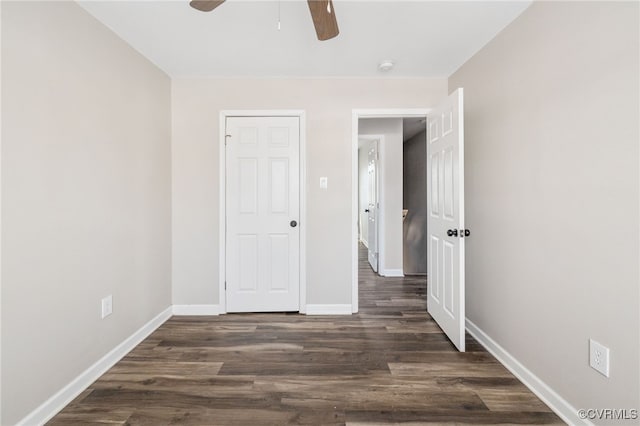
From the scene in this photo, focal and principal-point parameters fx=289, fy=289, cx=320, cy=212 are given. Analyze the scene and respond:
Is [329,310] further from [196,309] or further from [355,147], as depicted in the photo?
[355,147]

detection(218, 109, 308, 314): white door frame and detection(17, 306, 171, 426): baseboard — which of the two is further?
detection(218, 109, 308, 314): white door frame

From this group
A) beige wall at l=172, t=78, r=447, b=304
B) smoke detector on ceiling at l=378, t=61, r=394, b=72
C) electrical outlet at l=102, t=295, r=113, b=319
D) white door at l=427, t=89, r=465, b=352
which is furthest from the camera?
beige wall at l=172, t=78, r=447, b=304

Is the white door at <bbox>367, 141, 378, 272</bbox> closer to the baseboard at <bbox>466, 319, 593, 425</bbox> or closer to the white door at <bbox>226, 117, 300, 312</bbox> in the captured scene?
the white door at <bbox>226, 117, 300, 312</bbox>

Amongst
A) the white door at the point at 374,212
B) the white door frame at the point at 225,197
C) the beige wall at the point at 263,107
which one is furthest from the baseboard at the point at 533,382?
the white door at the point at 374,212

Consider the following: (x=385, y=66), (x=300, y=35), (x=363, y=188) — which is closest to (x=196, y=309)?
Answer: (x=300, y=35)

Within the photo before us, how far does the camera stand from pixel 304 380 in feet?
6.07

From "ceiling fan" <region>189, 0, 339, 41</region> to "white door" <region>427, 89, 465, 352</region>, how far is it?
1.10 m

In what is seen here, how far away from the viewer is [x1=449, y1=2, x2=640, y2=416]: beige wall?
1.25 metres

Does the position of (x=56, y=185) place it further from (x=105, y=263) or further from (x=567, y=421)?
(x=567, y=421)

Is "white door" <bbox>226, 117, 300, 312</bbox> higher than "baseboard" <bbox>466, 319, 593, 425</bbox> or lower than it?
higher

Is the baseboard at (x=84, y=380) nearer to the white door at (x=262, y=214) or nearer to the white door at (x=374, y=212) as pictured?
the white door at (x=262, y=214)

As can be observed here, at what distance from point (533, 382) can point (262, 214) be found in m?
2.43

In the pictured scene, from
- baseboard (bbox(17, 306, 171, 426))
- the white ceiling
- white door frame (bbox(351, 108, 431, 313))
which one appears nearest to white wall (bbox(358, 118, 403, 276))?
white door frame (bbox(351, 108, 431, 313))

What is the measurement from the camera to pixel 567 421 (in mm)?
1510
